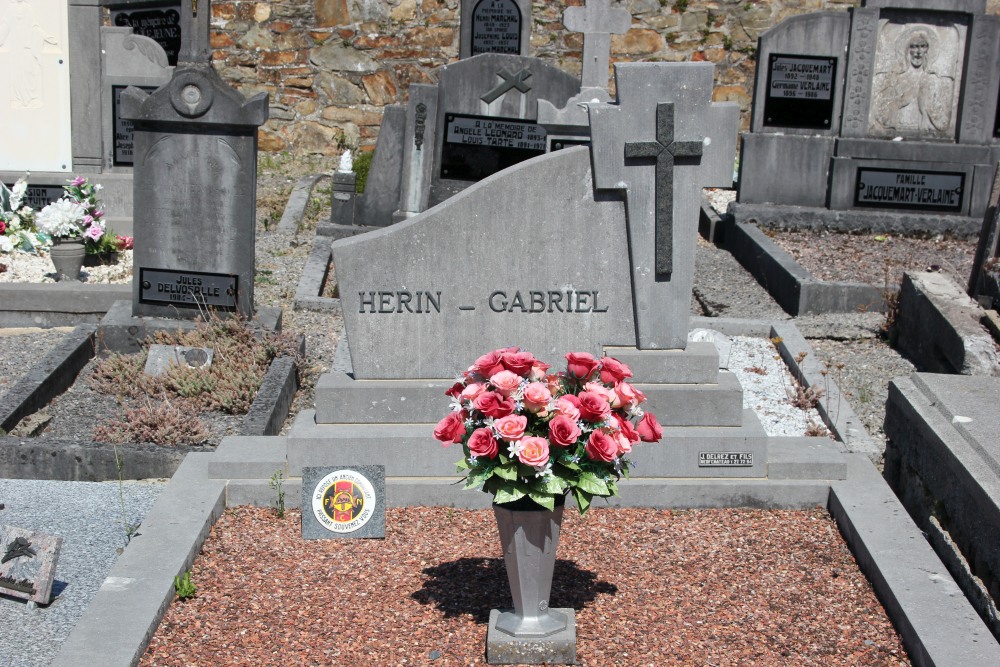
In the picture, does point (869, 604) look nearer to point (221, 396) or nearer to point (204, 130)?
point (221, 396)

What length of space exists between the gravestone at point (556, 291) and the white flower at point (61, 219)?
14.7ft

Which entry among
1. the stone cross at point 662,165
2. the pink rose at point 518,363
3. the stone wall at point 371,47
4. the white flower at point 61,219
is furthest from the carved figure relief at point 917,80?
the pink rose at point 518,363

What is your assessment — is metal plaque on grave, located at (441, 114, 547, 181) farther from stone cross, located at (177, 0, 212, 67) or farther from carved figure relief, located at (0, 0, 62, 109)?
carved figure relief, located at (0, 0, 62, 109)

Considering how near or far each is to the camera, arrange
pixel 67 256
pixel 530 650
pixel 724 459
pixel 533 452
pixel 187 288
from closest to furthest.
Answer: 1. pixel 533 452
2. pixel 530 650
3. pixel 724 459
4. pixel 187 288
5. pixel 67 256

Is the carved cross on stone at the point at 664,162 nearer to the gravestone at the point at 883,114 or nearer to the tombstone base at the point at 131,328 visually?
the tombstone base at the point at 131,328

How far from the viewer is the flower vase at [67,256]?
913 centimetres

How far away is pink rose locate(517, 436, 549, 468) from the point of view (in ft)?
12.1

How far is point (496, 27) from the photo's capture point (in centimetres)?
Answer: 1258

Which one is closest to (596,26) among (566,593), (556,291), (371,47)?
(556,291)

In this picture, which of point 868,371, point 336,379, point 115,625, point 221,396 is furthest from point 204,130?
point 868,371

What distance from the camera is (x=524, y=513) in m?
3.96

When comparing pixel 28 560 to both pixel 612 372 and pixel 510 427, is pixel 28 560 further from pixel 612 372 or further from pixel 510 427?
pixel 612 372

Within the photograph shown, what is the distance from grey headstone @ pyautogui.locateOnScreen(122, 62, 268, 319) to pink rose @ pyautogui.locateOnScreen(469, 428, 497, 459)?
447 centimetres

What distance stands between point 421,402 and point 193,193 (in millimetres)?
3104
